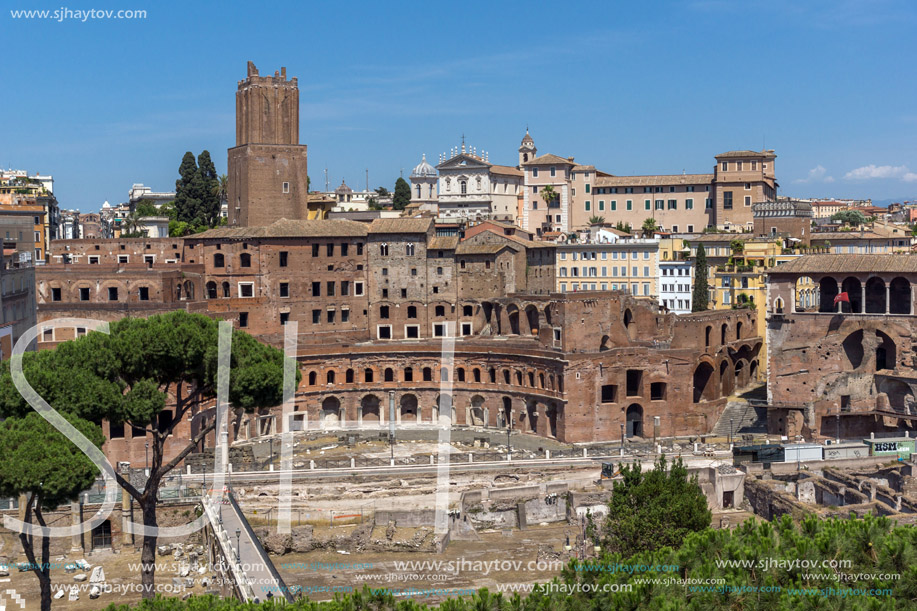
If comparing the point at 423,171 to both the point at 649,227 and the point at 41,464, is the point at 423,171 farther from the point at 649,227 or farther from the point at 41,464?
the point at 41,464

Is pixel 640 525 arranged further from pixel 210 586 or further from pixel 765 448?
pixel 765 448

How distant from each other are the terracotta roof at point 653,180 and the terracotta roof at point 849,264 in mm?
31921

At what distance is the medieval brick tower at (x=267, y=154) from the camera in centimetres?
8019

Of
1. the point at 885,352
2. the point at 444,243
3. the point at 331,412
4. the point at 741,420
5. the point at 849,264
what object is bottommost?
the point at 741,420

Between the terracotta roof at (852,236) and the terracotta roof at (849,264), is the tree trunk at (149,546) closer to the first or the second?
the terracotta roof at (849,264)

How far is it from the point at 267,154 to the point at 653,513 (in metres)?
48.6

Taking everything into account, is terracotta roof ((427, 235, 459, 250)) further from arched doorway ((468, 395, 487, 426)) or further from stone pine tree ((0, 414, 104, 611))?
stone pine tree ((0, 414, 104, 611))

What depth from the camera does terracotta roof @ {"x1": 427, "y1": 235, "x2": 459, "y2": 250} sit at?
256 feet

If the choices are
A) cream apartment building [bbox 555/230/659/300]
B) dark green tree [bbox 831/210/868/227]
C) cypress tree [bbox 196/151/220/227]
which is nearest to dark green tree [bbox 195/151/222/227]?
cypress tree [bbox 196/151/220/227]

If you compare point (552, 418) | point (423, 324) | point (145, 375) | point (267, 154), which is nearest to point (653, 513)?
point (145, 375)

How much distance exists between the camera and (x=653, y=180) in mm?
101500

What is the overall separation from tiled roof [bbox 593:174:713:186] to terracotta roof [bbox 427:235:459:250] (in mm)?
26946

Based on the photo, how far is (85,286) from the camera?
68.6 meters

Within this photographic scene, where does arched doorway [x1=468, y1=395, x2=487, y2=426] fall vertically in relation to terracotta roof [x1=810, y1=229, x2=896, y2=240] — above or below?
below
